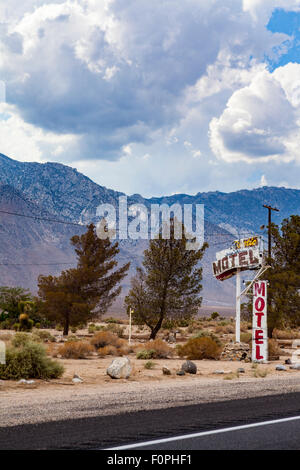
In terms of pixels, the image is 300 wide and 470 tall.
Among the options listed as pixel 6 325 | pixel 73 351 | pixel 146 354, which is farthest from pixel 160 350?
pixel 6 325

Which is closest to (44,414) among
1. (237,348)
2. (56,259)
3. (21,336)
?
(21,336)

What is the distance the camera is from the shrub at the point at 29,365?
16.1 m

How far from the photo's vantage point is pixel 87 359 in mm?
25625

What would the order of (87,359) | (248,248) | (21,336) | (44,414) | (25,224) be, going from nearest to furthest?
(44,414) → (21,336) → (87,359) → (248,248) → (25,224)

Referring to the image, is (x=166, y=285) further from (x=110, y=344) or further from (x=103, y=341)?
(x=110, y=344)

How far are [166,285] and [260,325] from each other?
17.7 metres

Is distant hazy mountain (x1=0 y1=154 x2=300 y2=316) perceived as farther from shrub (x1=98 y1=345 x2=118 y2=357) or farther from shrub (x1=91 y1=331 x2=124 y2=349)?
shrub (x1=98 y1=345 x2=118 y2=357)

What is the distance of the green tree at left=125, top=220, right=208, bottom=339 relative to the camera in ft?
139

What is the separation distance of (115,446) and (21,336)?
13619mm

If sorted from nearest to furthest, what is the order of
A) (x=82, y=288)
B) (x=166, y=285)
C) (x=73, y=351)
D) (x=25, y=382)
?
(x=25, y=382)
(x=73, y=351)
(x=166, y=285)
(x=82, y=288)

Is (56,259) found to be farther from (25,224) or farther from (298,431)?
(298,431)

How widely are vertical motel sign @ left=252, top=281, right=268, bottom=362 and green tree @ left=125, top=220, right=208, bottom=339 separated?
16.7 m

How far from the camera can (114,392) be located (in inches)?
543

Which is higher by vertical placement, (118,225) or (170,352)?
(118,225)
